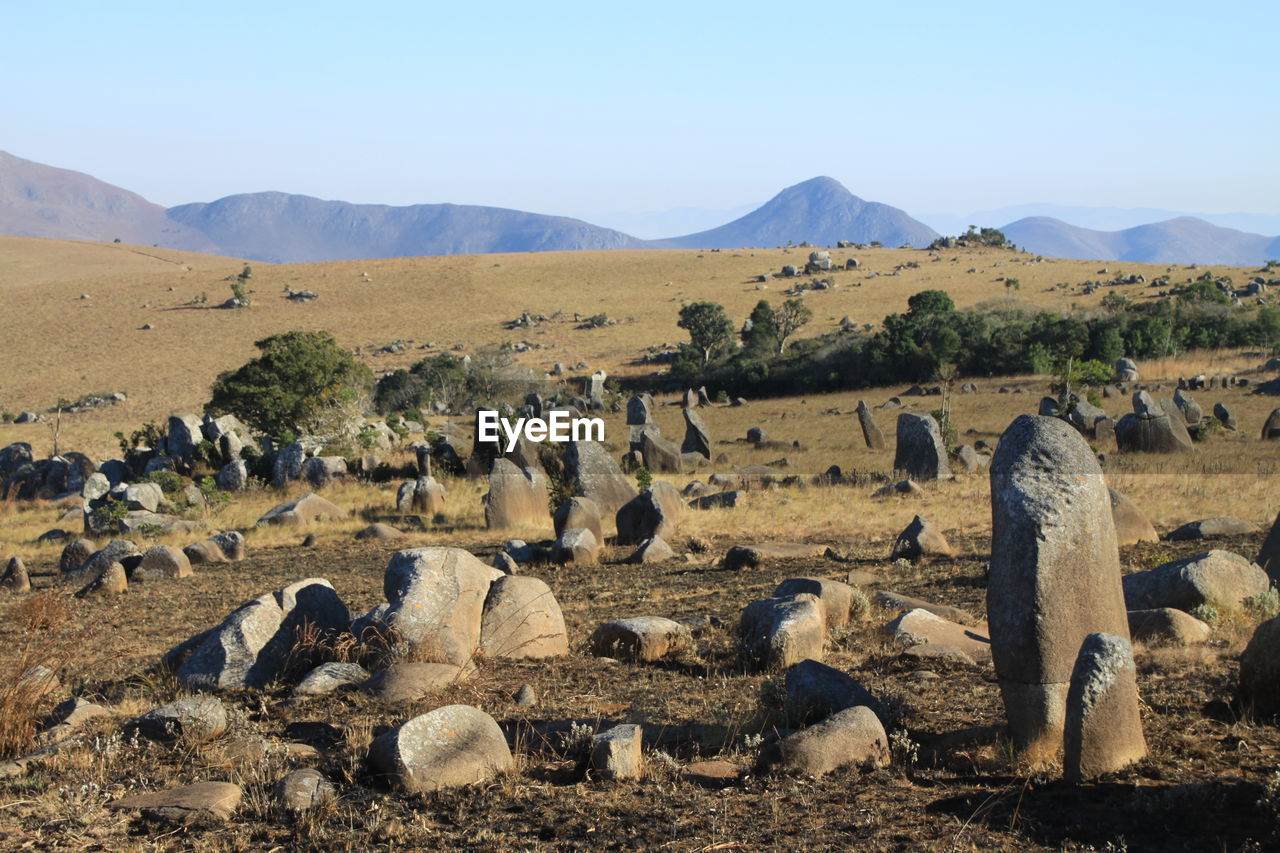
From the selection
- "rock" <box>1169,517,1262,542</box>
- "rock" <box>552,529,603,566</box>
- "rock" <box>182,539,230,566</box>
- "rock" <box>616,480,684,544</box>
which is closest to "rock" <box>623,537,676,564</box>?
"rock" <box>552,529,603,566</box>

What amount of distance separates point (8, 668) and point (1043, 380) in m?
37.1

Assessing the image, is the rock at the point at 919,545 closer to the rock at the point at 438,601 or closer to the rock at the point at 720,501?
the rock at the point at 720,501

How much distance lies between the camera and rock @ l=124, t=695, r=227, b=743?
7629 mm

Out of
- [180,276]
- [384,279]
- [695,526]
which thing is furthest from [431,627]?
[180,276]

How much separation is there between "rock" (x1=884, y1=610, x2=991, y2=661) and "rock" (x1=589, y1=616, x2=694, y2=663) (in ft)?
6.10

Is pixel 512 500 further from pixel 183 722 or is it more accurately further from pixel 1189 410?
pixel 1189 410

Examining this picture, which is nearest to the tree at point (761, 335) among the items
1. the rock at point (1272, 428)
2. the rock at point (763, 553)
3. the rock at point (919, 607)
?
the rock at point (1272, 428)

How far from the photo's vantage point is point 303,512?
69.3 feet

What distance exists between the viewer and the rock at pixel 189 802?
625cm

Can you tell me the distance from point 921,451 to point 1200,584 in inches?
533

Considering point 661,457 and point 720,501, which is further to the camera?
point 661,457

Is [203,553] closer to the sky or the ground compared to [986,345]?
closer to the ground

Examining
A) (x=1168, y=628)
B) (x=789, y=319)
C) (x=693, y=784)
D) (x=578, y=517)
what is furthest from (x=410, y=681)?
(x=789, y=319)

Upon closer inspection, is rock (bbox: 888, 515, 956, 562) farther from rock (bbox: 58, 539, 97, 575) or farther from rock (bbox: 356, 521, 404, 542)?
rock (bbox: 58, 539, 97, 575)
